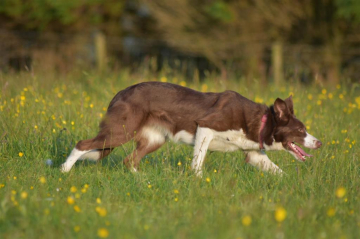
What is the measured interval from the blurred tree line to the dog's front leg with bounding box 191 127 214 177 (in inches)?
332

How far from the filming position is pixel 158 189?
4.64 meters

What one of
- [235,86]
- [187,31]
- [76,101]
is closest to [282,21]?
[187,31]

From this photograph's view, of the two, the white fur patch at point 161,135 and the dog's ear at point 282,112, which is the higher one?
the dog's ear at point 282,112

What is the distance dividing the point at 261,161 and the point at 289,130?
0.42 meters

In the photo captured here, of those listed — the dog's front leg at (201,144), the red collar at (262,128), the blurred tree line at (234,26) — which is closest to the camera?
the dog's front leg at (201,144)

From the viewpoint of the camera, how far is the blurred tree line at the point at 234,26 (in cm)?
1424

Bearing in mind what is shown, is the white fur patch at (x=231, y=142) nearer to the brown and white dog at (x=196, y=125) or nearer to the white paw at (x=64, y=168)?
the brown and white dog at (x=196, y=125)

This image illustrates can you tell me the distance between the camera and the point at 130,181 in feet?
16.2

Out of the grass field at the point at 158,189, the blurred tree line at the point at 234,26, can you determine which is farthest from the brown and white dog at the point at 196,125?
the blurred tree line at the point at 234,26

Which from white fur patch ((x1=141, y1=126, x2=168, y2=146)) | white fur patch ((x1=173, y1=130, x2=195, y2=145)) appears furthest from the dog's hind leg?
white fur patch ((x1=173, y1=130, x2=195, y2=145))

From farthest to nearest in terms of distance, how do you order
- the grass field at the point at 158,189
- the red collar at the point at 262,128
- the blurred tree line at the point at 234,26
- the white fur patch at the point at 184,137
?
1. the blurred tree line at the point at 234,26
2. the white fur patch at the point at 184,137
3. the red collar at the point at 262,128
4. the grass field at the point at 158,189

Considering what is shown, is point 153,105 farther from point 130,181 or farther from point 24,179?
point 24,179

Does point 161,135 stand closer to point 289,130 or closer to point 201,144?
point 201,144

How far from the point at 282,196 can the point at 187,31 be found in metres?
12.5
